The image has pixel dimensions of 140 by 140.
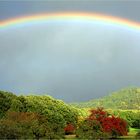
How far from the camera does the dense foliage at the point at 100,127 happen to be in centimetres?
5166

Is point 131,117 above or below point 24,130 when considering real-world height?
above

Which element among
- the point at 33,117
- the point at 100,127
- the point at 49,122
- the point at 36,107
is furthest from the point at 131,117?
the point at 33,117

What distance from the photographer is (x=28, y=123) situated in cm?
4959

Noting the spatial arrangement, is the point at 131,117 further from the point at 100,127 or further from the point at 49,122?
the point at 100,127

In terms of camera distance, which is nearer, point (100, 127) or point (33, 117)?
point (100, 127)

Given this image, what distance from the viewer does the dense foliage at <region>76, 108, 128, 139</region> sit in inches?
2034

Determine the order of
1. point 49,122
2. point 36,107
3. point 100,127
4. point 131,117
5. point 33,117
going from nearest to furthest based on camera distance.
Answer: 1. point 100,127
2. point 33,117
3. point 49,122
4. point 36,107
5. point 131,117

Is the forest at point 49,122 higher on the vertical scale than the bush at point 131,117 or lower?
lower

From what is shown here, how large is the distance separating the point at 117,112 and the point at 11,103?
47.8 m

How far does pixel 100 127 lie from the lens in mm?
55250

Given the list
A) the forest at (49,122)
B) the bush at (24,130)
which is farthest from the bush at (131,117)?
the bush at (24,130)

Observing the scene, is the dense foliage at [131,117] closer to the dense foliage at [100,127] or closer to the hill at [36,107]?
the hill at [36,107]

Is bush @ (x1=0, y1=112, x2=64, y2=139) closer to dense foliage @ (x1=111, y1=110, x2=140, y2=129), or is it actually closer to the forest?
the forest

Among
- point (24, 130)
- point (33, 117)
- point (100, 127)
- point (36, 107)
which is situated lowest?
point (24, 130)
